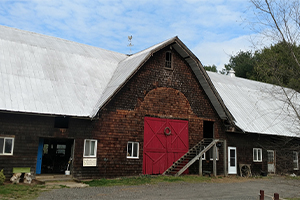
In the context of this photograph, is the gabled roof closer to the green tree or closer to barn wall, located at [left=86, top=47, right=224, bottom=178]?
barn wall, located at [left=86, top=47, right=224, bottom=178]

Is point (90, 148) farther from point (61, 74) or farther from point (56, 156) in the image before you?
point (61, 74)

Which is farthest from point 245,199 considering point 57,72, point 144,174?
point 57,72

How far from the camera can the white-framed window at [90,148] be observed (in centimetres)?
1594

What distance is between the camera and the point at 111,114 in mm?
16672

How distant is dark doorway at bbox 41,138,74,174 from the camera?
18359 millimetres

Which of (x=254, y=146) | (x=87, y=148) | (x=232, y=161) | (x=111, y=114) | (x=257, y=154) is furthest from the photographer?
(x=257, y=154)

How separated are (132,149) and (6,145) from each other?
6.35 m

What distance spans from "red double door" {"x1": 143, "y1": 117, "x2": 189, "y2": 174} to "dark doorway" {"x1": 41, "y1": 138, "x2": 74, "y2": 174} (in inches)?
178

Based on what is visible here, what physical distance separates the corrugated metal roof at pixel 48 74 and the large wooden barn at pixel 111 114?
0.17ft

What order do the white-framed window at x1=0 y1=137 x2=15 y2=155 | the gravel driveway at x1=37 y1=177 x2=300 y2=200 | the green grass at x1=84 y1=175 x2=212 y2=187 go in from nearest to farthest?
the gravel driveway at x1=37 y1=177 x2=300 y2=200 → the white-framed window at x1=0 y1=137 x2=15 y2=155 → the green grass at x1=84 y1=175 x2=212 y2=187

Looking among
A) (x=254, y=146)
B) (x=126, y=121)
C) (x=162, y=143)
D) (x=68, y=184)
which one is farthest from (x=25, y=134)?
(x=254, y=146)

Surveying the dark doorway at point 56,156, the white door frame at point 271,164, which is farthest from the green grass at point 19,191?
the white door frame at point 271,164

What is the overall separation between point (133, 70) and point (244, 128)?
896cm

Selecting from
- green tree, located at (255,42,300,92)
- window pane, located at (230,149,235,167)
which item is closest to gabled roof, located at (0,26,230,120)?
window pane, located at (230,149,235,167)
